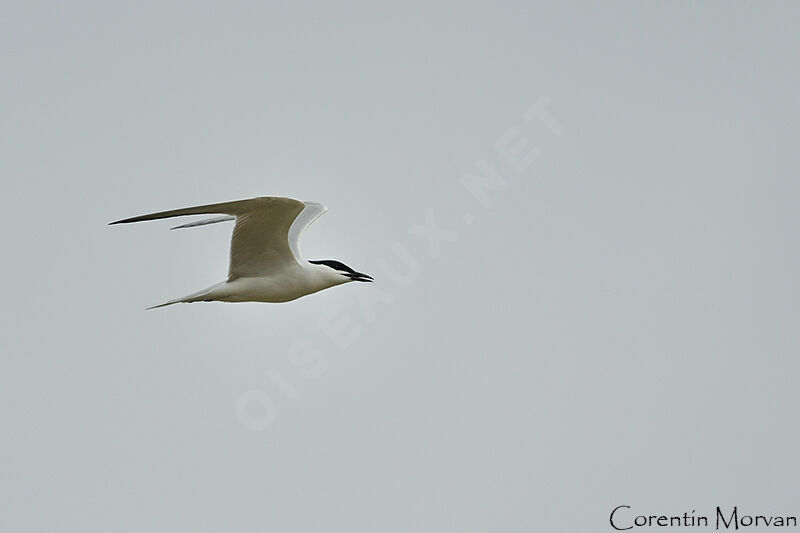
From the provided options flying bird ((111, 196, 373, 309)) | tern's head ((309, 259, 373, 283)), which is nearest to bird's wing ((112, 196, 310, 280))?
flying bird ((111, 196, 373, 309))

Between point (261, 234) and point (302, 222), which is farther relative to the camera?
point (302, 222)

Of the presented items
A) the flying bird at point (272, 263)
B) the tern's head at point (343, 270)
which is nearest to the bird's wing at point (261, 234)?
the flying bird at point (272, 263)

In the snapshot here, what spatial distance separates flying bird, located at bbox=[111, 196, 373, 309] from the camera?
11219 millimetres

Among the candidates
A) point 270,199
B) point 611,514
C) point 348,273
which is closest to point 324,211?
point 348,273

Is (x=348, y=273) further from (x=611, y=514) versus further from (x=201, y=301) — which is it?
(x=611, y=514)

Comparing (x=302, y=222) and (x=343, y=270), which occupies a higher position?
(x=302, y=222)

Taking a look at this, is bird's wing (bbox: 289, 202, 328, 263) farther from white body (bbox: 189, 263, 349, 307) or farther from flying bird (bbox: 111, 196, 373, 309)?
white body (bbox: 189, 263, 349, 307)

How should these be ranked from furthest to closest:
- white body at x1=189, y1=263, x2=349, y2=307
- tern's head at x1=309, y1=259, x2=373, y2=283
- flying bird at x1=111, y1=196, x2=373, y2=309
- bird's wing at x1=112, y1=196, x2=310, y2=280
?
1. tern's head at x1=309, y1=259, x2=373, y2=283
2. white body at x1=189, y1=263, x2=349, y2=307
3. flying bird at x1=111, y1=196, x2=373, y2=309
4. bird's wing at x1=112, y1=196, x2=310, y2=280

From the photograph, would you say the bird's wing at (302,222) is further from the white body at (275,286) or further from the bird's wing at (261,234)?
the white body at (275,286)

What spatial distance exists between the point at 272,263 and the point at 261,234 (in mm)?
502

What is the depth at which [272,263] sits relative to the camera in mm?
11977

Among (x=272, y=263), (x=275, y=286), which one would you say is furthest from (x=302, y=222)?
(x=275, y=286)

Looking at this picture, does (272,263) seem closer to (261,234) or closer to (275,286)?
(275,286)

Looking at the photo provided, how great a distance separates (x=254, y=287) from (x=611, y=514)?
9223 mm
